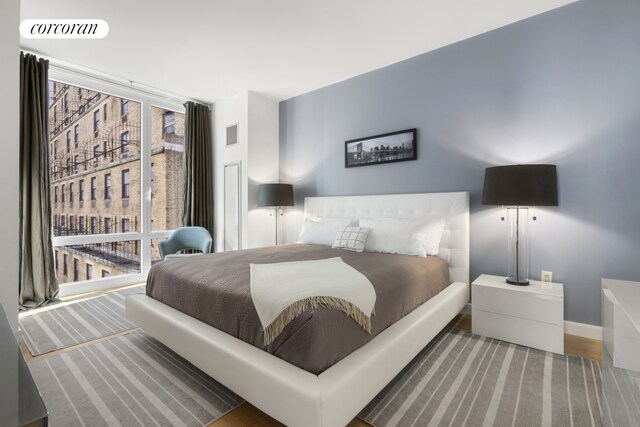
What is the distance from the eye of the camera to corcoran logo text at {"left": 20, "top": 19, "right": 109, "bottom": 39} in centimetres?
270

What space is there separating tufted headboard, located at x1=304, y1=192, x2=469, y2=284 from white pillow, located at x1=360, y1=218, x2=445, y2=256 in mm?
123

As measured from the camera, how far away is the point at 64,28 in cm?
277

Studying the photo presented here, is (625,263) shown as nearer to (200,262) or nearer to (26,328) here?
(200,262)

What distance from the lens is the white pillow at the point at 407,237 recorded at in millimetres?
2811

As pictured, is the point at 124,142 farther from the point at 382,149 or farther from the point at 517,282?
the point at 517,282

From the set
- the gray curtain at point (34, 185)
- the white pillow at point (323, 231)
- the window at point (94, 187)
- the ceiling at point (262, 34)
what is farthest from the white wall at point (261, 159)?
the gray curtain at point (34, 185)

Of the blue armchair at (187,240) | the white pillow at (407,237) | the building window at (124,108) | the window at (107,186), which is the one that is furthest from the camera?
the building window at (124,108)

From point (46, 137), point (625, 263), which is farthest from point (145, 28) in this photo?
point (625, 263)

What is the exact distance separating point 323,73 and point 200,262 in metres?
2.73

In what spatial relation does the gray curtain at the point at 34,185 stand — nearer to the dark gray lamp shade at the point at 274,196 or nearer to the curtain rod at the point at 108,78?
the curtain rod at the point at 108,78

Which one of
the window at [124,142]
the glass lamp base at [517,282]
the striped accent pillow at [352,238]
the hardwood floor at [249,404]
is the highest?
the window at [124,142]

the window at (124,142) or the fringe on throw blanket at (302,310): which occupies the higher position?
the window at (124,142)

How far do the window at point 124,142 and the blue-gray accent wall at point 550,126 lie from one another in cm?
351

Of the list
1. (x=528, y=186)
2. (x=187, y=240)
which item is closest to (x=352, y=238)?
(x=528, y=186)
